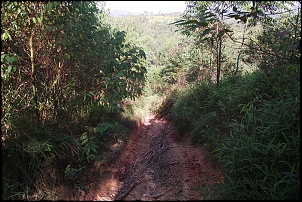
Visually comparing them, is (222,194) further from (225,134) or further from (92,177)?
(92,177)

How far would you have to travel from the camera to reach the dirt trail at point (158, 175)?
3.04m

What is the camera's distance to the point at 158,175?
364 centimetres

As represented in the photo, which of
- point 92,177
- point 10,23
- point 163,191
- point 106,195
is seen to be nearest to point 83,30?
point 10,23

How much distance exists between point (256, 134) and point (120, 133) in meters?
3.23

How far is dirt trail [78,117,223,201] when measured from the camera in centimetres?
304

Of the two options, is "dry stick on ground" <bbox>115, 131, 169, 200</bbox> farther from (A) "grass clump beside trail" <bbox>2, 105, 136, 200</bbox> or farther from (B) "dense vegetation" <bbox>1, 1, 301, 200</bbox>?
(B) "dense vegetation" <bbox>1, 1, 301, 200</bbox>

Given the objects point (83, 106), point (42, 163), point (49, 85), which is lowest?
point (42, 163)

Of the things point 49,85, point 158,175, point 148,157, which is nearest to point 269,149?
point 158,175

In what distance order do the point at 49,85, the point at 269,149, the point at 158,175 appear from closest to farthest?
the point at 269,149 < the point at 49,85 < the point at 158,175

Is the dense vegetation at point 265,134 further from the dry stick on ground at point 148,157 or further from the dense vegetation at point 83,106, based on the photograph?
the dry stick on ground at point 148,157

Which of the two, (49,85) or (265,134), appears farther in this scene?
(49,85)

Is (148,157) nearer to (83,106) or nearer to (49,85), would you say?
(83,106)

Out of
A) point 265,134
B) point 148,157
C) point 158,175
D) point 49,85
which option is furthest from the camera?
point 148,157

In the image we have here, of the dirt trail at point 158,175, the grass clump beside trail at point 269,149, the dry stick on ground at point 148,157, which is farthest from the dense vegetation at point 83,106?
the dry stick on ground at point 148,157
